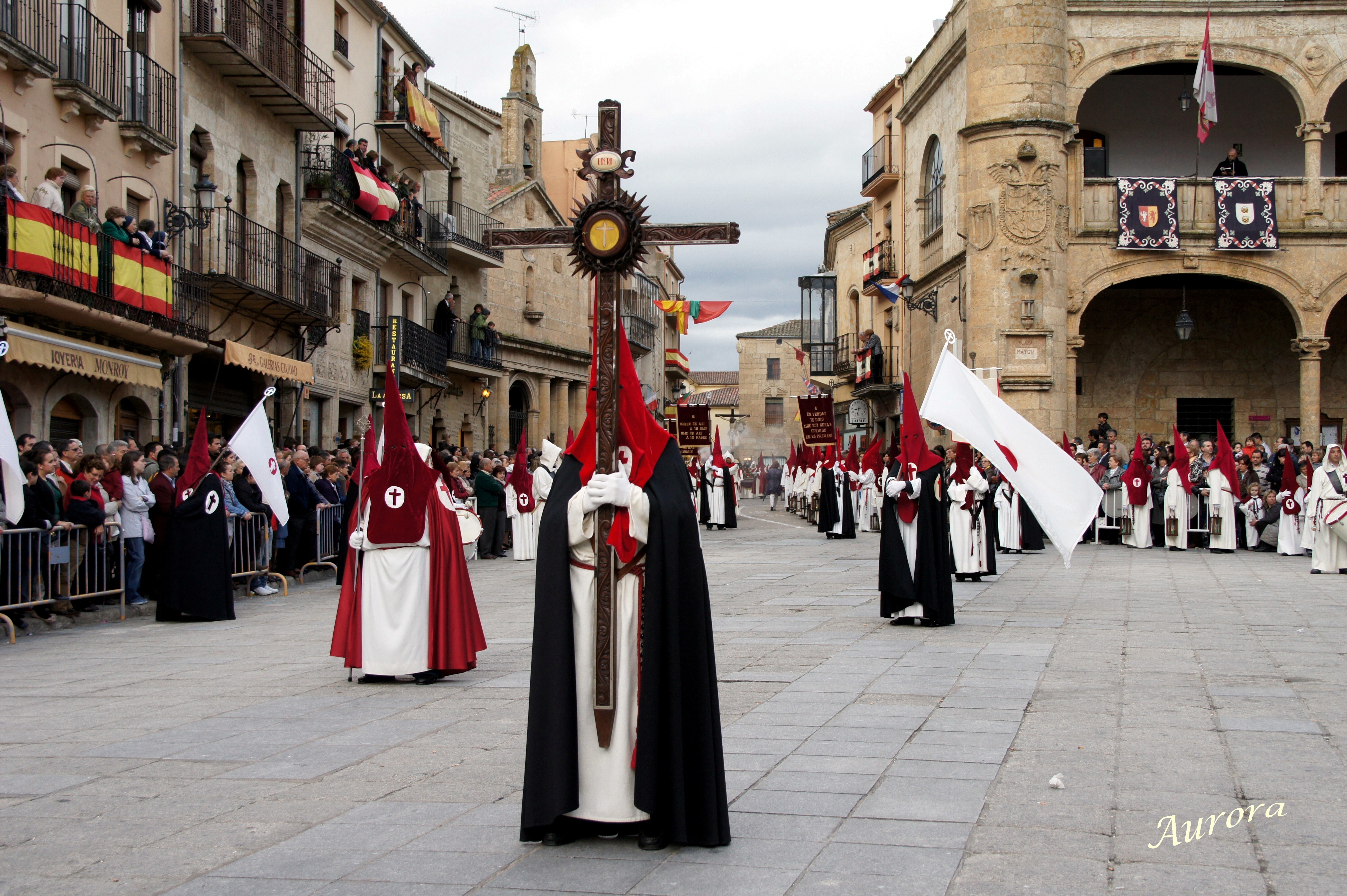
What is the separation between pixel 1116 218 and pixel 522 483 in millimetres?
15115

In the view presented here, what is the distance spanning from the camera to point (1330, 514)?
1691cm

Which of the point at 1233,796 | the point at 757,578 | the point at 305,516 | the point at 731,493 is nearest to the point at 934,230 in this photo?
the point at 731,493

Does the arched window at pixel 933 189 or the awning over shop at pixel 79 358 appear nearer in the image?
the awning over shop at pixel 79 358

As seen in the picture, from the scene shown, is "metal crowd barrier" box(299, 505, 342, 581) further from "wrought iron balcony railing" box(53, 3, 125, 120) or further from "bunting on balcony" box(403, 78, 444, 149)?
"bunting on balcony" box(403, 78, 444, 149)

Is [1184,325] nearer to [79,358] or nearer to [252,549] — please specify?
[252,549]

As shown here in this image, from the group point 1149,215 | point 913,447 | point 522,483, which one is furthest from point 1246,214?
point 913,447

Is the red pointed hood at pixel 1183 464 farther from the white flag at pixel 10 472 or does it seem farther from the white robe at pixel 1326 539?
the white flag at pixel 10 472

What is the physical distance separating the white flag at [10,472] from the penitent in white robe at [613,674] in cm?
674

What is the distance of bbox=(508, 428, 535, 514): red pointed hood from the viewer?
71.3 feet

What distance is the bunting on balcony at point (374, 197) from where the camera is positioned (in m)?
27.2

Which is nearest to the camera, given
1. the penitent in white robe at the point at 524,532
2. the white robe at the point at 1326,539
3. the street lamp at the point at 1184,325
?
the white robe at the point at 1326,539

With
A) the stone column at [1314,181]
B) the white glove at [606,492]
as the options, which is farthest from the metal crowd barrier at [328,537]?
the stone column at [1314,181]

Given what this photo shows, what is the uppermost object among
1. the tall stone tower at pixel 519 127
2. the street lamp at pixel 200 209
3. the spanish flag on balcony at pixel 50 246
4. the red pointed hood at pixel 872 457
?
the tall stone tower at pixel 519 127

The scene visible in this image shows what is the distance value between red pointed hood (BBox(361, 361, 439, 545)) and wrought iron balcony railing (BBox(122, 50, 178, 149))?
39.0ft
